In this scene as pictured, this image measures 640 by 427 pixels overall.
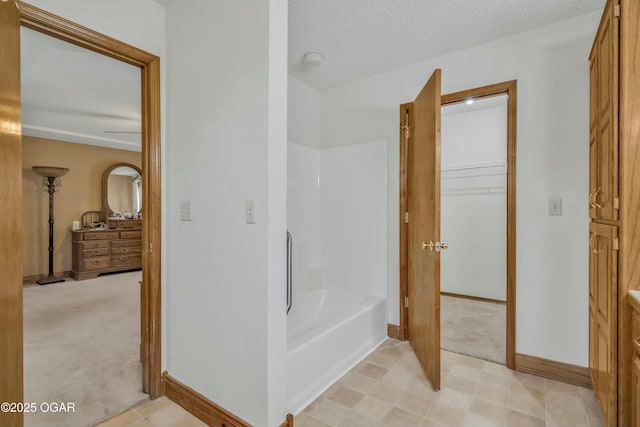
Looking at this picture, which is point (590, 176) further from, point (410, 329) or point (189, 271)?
point (189, 271)

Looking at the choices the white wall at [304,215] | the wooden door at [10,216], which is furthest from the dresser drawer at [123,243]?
the wooden door at [10,216]

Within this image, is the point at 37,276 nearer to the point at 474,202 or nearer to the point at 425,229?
the point at 425,229

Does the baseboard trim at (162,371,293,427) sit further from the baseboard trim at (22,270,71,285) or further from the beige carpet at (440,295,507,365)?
the baseboard trim at (22,270,71,285)

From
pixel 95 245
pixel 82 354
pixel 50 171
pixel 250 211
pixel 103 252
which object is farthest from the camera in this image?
pixel 103 252

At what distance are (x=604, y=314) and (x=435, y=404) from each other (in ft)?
3.29

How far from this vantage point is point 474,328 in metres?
2.94

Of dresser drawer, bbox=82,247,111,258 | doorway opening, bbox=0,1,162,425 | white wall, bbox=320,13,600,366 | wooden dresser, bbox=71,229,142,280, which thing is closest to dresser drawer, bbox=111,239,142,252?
wooden dresser, bbox=71,229,142,280

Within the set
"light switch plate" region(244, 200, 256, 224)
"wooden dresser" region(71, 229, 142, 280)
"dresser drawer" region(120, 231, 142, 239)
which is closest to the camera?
"light switch plate" region(244, 200, 256, 224)

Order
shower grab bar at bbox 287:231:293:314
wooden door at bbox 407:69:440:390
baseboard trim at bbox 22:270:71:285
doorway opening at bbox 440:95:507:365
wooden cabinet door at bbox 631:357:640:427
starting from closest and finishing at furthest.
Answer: wooden cabinet door at bbox 631:357:640:427 → wooden door at bbox 407:69:440:390 → shower grab bar at bbox 287:231:293:314 → doorway opening at bbox 440:95:507:365 → baseboard trim at bbox 22:270:71:285

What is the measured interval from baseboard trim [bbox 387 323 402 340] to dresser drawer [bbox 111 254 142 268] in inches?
205

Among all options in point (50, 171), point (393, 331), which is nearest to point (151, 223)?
point (393, 331)

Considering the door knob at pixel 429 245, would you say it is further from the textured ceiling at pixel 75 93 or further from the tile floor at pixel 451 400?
the textured ceiling at pixel 75 93

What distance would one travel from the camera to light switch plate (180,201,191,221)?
1.79m

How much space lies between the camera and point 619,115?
4.31ft
